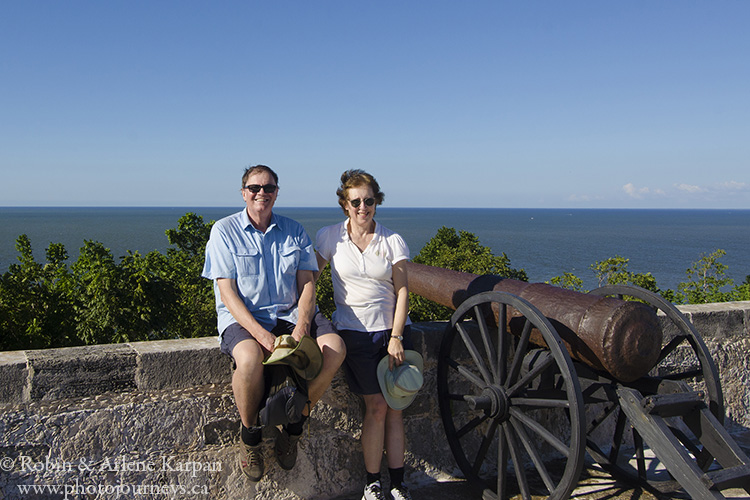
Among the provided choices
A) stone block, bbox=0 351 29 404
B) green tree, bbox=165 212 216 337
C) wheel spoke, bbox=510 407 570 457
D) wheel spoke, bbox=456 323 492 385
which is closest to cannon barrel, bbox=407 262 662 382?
wheel spoke, bbox=456 323 492 385

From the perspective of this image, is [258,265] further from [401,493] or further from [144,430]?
[401,493]

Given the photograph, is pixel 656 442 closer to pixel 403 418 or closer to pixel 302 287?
pixel 403 418

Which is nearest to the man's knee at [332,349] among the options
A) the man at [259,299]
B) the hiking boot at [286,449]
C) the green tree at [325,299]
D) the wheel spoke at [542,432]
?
the man at [259,299]

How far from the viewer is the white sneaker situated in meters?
3.00

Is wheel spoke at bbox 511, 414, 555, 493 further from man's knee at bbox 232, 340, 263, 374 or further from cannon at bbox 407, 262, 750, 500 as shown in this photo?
man's knee at bbox 232, 340, 263, 374

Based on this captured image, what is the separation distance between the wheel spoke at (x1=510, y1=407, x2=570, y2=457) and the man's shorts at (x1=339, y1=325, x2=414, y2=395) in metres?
0.68

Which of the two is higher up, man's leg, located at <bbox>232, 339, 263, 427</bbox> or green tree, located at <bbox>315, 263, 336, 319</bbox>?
man's leg, located at <bbox>232, 339, 263, 427</bbox>

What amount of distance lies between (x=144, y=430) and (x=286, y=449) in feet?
2.19

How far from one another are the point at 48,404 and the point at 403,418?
179 centimetres

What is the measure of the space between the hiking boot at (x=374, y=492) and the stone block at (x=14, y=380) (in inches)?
64.8

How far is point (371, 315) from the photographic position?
3.04 m

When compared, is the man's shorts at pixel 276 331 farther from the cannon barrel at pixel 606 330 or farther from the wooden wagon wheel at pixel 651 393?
the wooden wagon wheel at pixel 651 393

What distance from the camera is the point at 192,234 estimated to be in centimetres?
1559

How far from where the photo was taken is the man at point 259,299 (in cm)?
270
